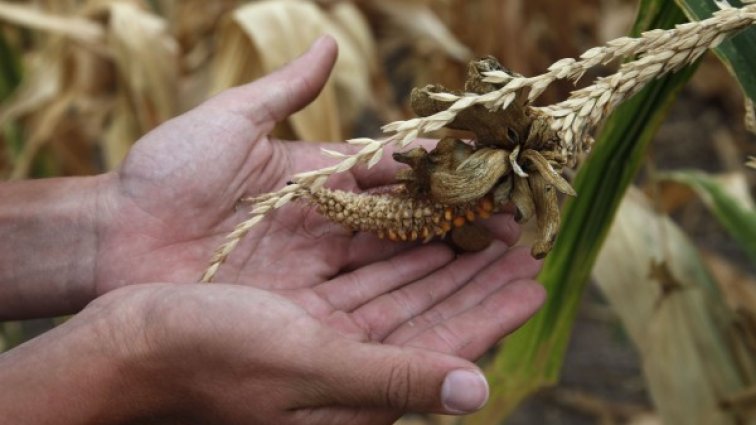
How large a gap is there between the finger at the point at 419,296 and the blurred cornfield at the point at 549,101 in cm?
16

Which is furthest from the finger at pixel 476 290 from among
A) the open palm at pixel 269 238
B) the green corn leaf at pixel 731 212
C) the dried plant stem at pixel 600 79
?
the green corn leaf at pixel 731 212

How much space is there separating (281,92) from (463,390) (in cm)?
68

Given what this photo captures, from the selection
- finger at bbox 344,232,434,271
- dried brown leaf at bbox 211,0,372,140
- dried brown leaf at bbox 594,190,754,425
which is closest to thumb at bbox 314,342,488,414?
finger at bbox 344,232,434,271

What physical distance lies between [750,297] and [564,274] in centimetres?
74

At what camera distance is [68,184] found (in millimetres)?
1570

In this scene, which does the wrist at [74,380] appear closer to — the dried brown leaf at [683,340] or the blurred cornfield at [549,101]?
the blurred cornfield at [549,101]

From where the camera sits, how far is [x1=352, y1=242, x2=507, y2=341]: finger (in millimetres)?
1328

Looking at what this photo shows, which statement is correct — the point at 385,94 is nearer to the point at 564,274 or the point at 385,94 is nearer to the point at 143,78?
the point at 143,78

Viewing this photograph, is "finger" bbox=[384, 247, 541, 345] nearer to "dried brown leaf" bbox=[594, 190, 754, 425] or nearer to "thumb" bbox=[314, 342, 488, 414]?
"thumb" bbox=[314, 342, 488, 414]

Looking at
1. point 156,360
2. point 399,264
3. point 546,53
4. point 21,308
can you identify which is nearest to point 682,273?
point 399,264

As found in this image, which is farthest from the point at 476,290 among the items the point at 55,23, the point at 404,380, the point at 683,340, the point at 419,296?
the point at 55,23

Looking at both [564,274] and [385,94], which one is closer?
[564,274]

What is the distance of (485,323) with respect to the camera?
1.30 metres

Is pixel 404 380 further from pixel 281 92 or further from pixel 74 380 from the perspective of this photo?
pixel 281 92
